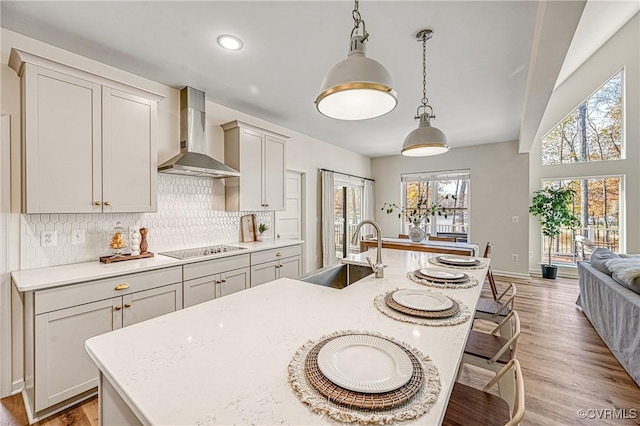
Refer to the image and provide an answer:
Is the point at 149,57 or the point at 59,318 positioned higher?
the point at 149,57

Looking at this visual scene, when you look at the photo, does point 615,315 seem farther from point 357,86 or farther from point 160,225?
point 160,225

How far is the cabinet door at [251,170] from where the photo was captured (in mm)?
3338

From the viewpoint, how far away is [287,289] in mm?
1566

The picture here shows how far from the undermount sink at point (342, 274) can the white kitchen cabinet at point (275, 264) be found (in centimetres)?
109

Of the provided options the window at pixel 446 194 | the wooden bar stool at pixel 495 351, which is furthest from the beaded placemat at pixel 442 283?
the window at pixel 446 194

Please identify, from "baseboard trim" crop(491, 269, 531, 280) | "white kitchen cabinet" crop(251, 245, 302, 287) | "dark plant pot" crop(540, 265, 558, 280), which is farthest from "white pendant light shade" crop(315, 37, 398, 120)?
"dark plant pot" crop(540, 265, 558, 280)

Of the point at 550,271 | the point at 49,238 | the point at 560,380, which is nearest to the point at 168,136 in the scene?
the point at 49,238

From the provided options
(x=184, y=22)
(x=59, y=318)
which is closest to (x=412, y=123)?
(x=184, y=22)

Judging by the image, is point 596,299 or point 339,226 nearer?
point 596,299

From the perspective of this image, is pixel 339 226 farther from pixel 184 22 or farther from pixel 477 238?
pixel 184 22

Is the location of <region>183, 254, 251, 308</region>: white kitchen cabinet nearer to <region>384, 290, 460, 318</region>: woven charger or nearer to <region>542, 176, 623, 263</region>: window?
<region>384, 290, 460, 318</region>: woven charger

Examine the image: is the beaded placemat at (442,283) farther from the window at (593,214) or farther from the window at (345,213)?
the window at (593,214)

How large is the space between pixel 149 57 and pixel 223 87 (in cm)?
72

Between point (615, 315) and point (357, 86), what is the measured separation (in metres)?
3.06
